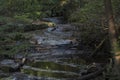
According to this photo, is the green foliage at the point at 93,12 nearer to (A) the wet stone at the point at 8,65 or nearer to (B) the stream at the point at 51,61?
(B) the stream at the point at 51,61

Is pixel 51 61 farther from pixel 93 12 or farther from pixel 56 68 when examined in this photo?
pixel 93 12

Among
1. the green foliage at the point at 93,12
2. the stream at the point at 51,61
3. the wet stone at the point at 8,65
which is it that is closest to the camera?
the stream at the point at 51,61

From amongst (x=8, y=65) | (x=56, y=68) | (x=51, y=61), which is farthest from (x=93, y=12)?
(x=8, y=65)

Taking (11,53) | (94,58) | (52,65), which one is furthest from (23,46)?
(94,58)

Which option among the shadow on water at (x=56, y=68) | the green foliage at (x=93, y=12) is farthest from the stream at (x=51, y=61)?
the green foliage at (x=93, y=12)

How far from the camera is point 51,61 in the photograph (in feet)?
41.2

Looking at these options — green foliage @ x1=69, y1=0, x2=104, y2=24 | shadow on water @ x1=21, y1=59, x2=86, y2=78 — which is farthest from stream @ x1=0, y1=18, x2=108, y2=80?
green foliage @ x1=69, y1=0, x2=104, y2=24

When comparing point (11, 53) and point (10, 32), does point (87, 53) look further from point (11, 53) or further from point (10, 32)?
point (10, 32)

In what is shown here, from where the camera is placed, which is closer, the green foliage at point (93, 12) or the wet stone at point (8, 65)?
the wet stone at point (8, 65)

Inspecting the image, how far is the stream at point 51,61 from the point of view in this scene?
10.5 metres

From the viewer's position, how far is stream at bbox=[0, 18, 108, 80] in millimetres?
10530

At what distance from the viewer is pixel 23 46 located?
14.6 m

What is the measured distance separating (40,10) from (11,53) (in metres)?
15.4

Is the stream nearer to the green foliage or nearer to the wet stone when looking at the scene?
the wet stone
